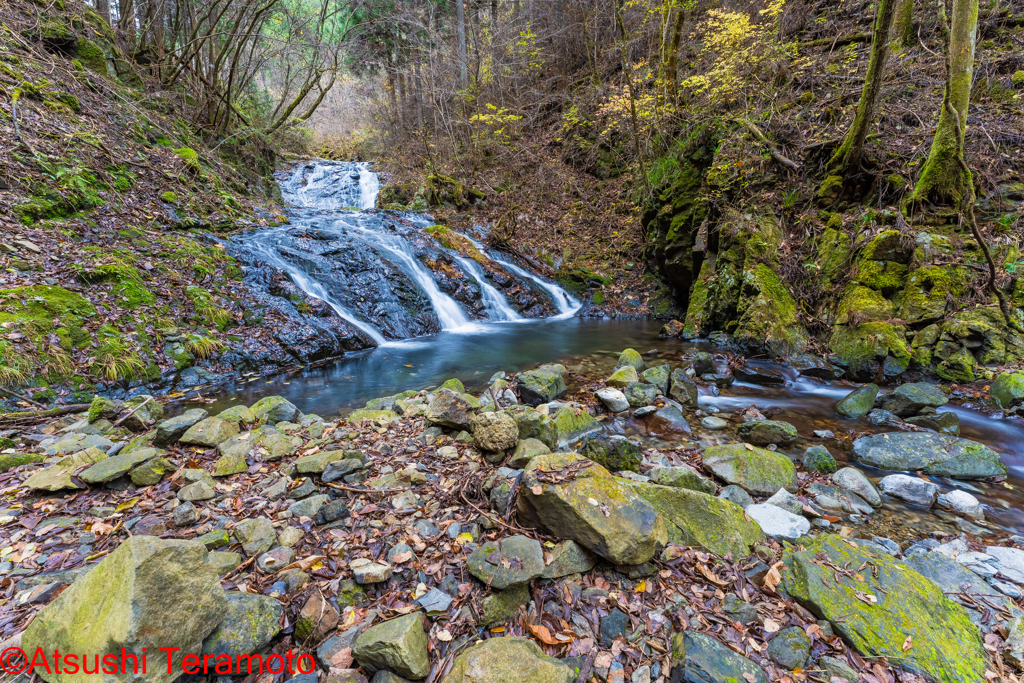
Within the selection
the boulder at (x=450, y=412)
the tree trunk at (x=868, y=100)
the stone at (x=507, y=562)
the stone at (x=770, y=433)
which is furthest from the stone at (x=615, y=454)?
the tree trunk at (x=868, y=100)

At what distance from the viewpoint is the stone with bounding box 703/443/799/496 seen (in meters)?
3.22

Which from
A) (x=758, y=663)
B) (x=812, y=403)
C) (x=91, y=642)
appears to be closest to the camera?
(x=91, y=642)

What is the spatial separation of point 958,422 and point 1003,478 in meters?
1.20

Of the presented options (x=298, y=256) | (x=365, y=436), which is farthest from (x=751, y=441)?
(x=298, y=256)

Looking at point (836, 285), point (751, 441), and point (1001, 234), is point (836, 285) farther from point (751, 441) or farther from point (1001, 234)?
point (751, 441)

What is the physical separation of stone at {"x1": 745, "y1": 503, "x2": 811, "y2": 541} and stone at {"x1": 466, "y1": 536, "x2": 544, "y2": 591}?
161 centimetres

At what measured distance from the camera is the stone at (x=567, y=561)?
207 cm

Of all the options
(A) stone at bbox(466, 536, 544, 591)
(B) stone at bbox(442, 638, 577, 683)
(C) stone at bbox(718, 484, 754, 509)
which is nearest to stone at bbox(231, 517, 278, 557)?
(A) stone at bbox(466, 536, 544, 591)

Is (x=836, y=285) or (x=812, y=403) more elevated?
(x=836, y=285)

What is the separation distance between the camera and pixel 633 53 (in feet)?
50.8

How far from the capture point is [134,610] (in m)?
1.36

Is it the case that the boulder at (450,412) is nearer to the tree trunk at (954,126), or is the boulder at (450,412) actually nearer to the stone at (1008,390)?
the stone at (1008,390)

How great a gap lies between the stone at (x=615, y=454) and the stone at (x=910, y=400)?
374 cm

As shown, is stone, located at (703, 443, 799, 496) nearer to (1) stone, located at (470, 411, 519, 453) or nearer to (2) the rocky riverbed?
(2) the rocky riverbed
